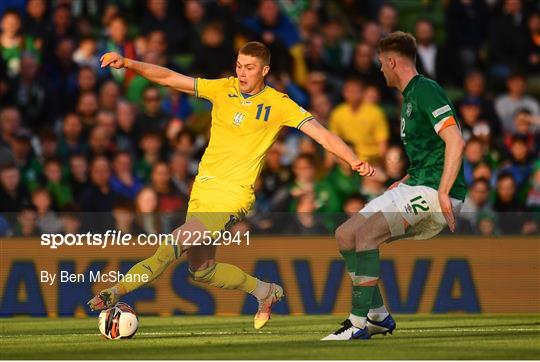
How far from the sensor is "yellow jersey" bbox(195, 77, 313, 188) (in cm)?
1224

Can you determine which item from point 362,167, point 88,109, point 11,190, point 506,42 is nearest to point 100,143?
point 88,109

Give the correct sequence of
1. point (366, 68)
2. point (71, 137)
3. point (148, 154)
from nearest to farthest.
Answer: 1. point (148, 154)
2. point (71, 137)
3. point (366, 68)

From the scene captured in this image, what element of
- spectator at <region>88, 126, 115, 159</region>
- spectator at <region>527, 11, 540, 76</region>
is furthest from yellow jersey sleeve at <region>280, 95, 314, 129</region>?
spectator at <region>527, 11, 540, 76</region>

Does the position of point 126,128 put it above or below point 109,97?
below

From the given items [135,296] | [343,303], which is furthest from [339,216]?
[135,296]

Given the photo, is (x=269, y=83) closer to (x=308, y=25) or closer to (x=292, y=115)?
(x=308, y=25)

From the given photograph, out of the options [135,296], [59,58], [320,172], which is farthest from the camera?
[59,58]

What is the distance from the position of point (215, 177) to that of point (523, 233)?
15.2 feet

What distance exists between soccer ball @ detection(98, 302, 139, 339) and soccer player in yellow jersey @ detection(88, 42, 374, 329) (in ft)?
0.55

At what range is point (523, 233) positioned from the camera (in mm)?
15797

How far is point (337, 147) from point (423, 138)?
0.64 metres

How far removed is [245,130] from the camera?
12250 mm

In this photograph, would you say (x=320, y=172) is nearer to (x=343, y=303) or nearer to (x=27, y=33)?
(x=343, y=303)

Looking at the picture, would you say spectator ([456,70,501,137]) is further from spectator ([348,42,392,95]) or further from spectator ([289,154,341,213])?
spectator ([289,154,341,213])
